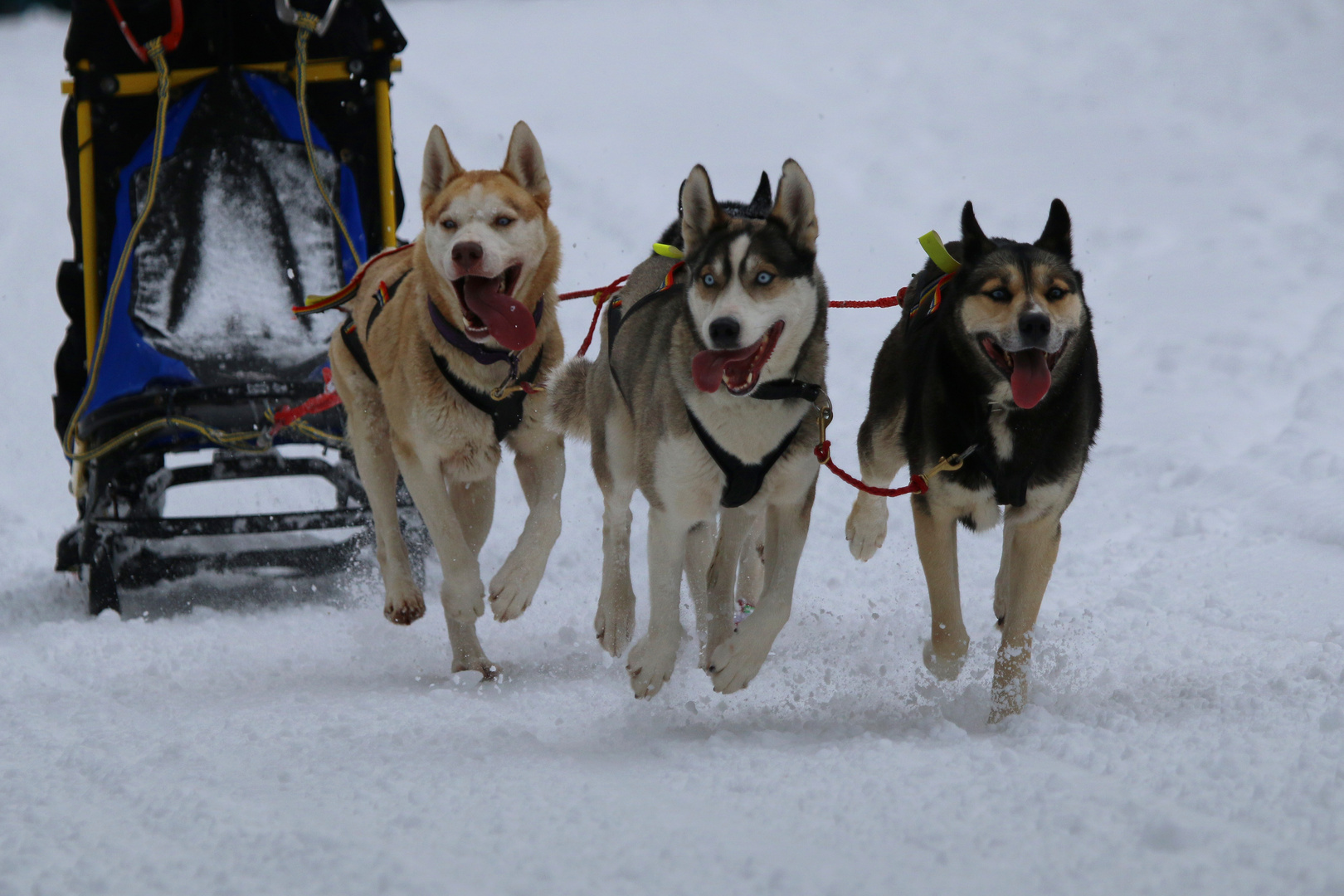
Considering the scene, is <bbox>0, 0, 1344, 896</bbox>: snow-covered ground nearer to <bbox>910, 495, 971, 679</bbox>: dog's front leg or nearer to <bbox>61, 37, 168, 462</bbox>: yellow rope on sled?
<bbox>910, 495, 971, 679</bbox>: dog's front leg

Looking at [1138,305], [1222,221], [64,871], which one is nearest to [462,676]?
[64,871]

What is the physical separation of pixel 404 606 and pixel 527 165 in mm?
1421

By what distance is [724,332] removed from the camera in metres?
2.76

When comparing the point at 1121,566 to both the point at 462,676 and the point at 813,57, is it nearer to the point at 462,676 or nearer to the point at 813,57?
the point at 462,676

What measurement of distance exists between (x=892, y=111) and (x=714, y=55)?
2862mm

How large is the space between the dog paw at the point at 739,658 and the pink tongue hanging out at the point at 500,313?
1.05 m

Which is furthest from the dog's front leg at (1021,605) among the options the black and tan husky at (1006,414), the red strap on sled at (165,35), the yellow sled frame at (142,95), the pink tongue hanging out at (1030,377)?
the red strap on sled at (165,35)

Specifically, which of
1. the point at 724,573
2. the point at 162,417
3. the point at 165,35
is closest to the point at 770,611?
the point at 724,573

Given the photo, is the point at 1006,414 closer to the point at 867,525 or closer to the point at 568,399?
the point at 867,525

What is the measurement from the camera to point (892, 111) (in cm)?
1243

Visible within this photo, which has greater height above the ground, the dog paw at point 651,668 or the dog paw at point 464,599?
the dog paw at point 651,668

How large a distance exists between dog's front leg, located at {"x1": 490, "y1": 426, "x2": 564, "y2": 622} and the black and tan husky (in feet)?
3.66

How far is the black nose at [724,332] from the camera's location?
9.04 feet

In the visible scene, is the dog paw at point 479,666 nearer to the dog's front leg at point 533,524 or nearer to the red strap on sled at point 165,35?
the dog's front leg at point 533,524
